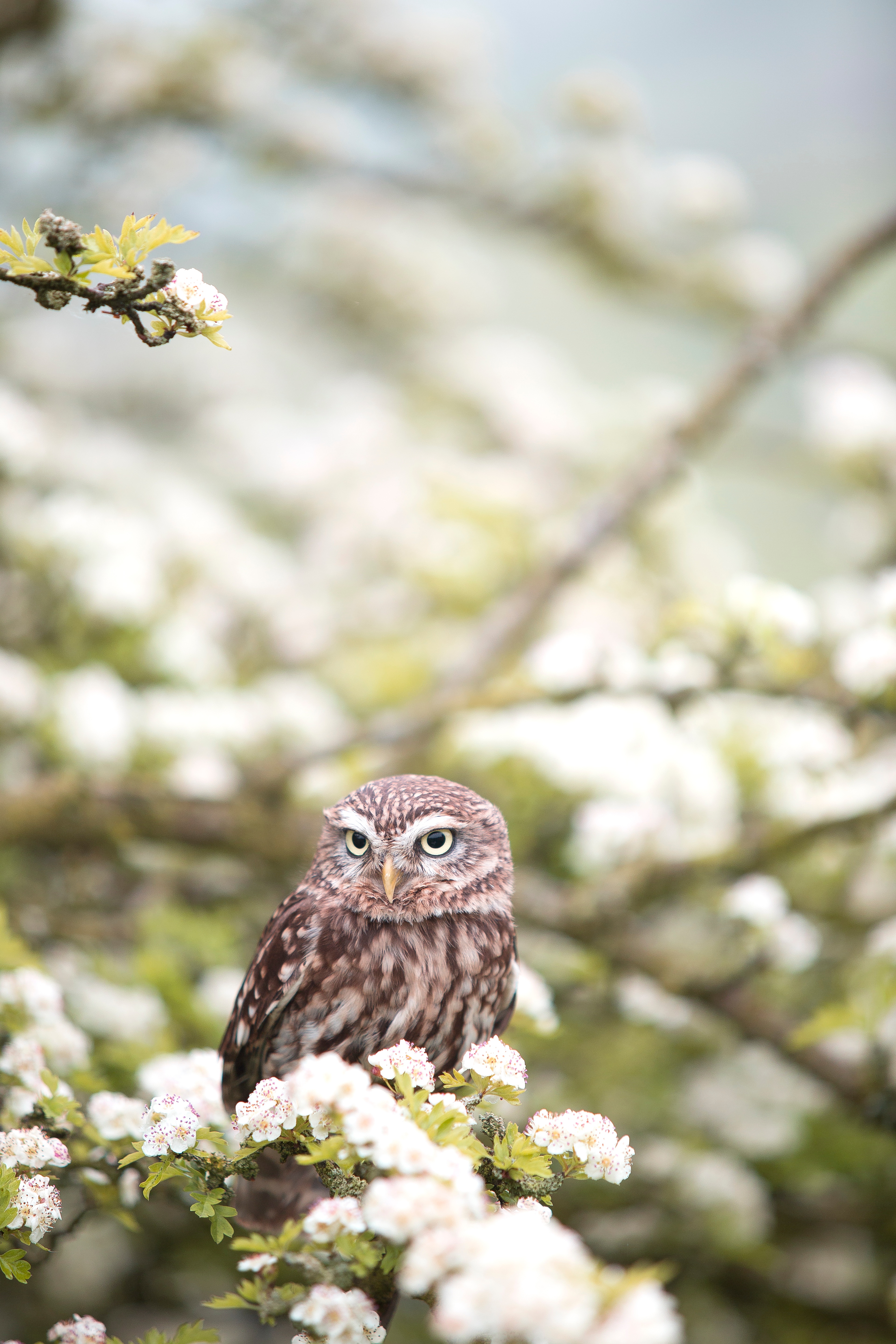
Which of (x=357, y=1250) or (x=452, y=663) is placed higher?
(x=452, y=663)

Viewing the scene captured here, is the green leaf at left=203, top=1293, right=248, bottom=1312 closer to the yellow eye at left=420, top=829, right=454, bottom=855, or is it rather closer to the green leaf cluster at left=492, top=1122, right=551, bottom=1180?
the green leaf cluster at left=492, top=1122, right=551, bottom=1180

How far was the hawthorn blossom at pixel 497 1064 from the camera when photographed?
84 centimetres

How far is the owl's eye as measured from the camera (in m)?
1.10

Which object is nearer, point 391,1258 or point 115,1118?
point 391,1258

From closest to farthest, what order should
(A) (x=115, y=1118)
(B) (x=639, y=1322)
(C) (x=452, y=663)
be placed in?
(B) (x=639, y=1322), (A) (x=115, y=1118), (C) (x=452, y=663)

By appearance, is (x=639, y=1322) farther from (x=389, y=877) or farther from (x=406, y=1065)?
(x=389, y=877)

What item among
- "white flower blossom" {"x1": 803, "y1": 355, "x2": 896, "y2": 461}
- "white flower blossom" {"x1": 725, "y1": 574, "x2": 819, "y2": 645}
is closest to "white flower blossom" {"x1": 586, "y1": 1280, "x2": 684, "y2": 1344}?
"white flower blossom" {"x1": 725, "y1": 574, "x2": 819, "y2": 645}

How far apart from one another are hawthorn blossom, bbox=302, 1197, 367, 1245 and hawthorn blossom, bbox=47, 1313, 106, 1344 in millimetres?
296

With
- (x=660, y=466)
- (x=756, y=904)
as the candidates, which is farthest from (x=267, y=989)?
(x=660, y=466)

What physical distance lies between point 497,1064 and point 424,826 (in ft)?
0.97

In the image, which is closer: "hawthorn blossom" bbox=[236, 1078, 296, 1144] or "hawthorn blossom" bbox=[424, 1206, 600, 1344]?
"hawthorn blossom" bbox=[424, 1206, 600, 1344]

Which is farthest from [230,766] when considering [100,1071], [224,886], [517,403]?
[517,403]

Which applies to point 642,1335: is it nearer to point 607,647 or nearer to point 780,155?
point 607,647

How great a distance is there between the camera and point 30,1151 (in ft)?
3.20
